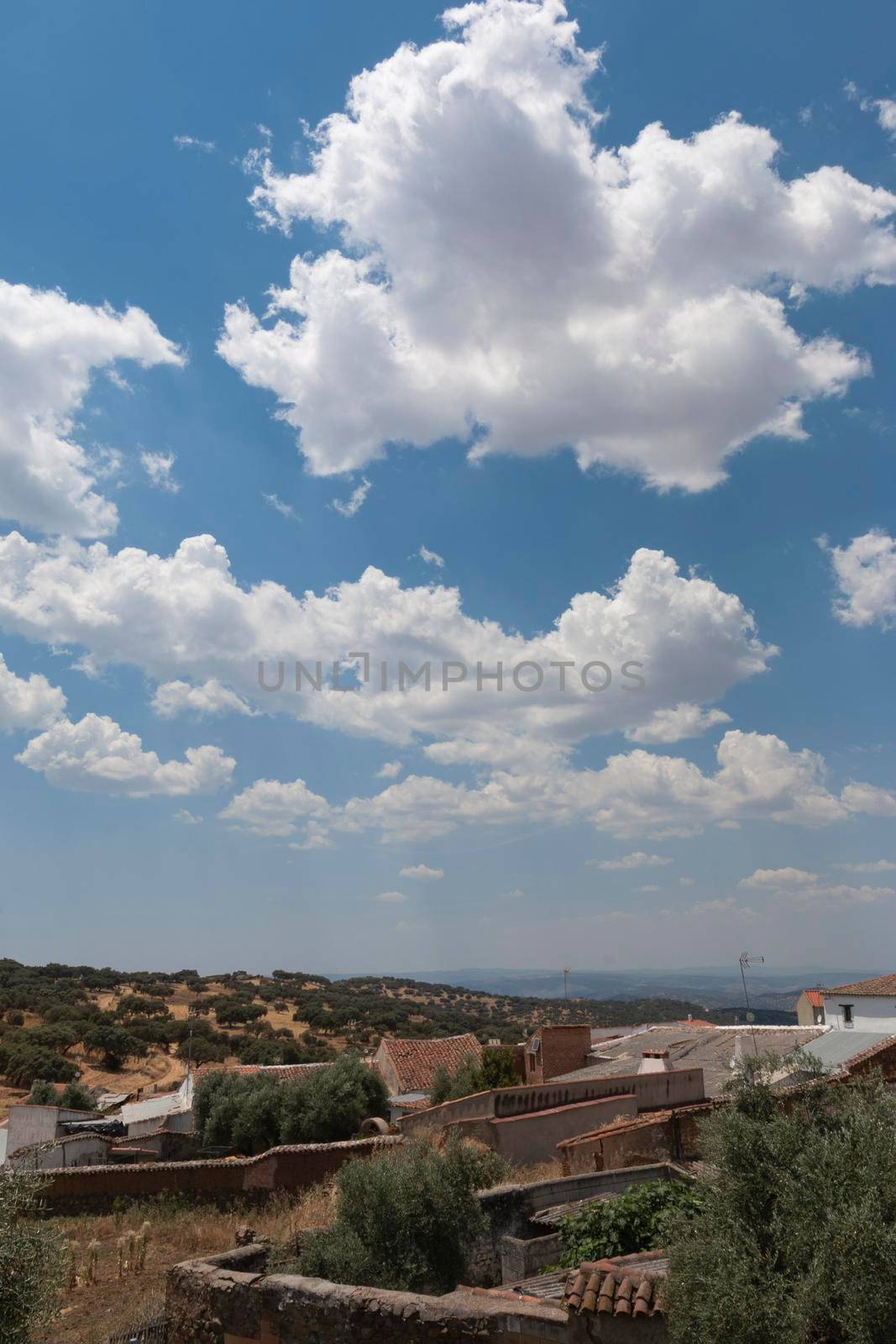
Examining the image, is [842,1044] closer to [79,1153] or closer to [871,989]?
[871,989]

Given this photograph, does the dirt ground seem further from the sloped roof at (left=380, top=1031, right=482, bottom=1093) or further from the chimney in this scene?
the sloped roof at (left=380, top=1031, right=482, bottom=1093)

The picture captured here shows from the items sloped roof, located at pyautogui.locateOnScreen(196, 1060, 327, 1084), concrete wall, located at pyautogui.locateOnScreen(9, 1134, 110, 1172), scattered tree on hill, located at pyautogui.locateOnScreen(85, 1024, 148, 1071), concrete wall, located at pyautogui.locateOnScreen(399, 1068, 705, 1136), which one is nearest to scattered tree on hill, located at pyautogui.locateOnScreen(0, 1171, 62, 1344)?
concrete wall, located at pyautogui.locateOnScreen(399, 1068, 705, 1136)

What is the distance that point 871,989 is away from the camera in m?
42.8

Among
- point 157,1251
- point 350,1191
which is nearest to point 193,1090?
point 157,1251

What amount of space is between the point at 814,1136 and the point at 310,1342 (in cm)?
604

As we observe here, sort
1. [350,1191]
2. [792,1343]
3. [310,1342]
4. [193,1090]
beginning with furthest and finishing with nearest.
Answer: [193,1090], [350,1191], [310,1342], [792,1343]

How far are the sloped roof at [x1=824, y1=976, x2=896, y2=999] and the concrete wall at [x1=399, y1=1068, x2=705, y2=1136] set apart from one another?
983 inches

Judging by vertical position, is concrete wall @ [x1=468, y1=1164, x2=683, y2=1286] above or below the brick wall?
above

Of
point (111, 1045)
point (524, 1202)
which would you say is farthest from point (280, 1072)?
point (111, 1045)

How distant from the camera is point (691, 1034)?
117 feet

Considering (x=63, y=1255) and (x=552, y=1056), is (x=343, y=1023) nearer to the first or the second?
(x=552, y=1056)

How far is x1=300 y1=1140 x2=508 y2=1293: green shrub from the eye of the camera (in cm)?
1201

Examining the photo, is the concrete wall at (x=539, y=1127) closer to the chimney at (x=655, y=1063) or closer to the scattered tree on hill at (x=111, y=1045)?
the chimney at (x=655, y=1063)

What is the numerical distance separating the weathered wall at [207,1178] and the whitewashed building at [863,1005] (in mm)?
28138
